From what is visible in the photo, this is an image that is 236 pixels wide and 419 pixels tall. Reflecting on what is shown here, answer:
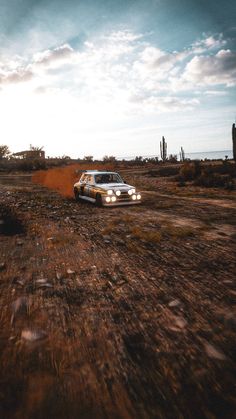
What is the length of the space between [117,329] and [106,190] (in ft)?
23.8

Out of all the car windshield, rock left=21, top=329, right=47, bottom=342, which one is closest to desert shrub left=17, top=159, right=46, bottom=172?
the car windshield

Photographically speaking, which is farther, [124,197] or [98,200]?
[98,200]

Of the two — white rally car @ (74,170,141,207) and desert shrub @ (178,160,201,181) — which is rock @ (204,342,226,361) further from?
desert shrub @ (178,160,201,181)

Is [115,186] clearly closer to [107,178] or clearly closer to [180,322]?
[107,178]

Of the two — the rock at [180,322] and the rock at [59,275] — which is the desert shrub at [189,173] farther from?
the rock at [180,322]

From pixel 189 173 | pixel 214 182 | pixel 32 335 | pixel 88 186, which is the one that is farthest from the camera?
pixel 189 173

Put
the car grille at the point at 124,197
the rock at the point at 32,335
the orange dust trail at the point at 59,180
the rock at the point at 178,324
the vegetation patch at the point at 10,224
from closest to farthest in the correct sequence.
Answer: the rock at the point at 32,335, the rock at the point at 178,324, the vegetation patch at the point at 10,224, the car grille at the point at 124,197, the orange dust trail at the point at 59,180

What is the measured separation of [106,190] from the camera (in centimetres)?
945

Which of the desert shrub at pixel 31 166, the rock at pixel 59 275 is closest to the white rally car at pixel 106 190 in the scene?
the rock at pixel 59 275

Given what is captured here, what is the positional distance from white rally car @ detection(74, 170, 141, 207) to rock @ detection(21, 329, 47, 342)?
23.6 feet

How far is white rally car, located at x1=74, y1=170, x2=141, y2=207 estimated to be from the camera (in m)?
9.50

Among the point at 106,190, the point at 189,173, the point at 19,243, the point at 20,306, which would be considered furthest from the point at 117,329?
the point at 189,173

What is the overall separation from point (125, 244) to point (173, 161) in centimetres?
4477

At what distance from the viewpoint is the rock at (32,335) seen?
2.30 meters
